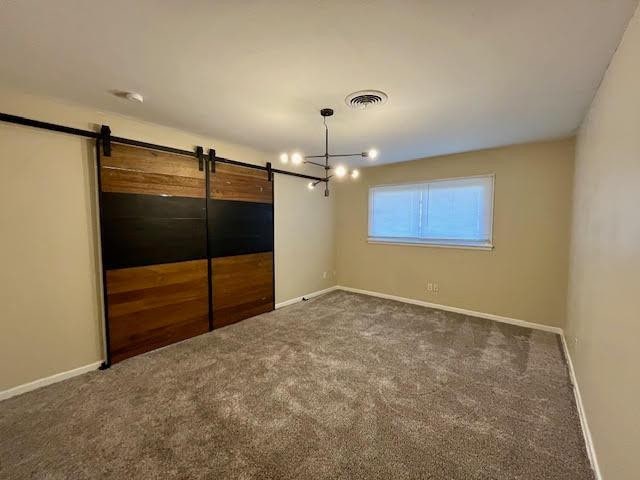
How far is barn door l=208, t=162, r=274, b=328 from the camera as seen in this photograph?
3562 millimetres

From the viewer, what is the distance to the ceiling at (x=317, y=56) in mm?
1350

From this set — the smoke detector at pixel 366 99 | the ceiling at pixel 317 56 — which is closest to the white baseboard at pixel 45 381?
the ceiling at pixel 317 56

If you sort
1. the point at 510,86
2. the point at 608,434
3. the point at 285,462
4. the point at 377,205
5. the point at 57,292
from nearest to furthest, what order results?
the point at 608,434 → the point at 285,462 → the point at 510,86 → the point at 57,292 → the point at 377,205

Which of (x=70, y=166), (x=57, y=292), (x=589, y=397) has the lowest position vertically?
(x=589, y=397)

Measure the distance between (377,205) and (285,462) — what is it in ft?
13.5

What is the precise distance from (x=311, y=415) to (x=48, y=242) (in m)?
2.60

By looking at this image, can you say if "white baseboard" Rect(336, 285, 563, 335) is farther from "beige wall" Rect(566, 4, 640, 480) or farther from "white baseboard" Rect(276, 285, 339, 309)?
"beige wall" Rect(566, 4, 640, 480)

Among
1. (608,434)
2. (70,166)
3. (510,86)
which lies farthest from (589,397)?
(70,166)

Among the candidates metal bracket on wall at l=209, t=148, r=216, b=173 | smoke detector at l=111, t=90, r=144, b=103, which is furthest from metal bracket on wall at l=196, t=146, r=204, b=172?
smoke detector at l=111, t=90, r=144, b=103

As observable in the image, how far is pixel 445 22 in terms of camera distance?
4.66 feet

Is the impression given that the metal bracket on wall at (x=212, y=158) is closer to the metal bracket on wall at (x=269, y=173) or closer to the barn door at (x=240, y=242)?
the barn door at (x=240, y=242)

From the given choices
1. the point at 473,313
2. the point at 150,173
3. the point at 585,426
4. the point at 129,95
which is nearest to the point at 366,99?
the point at 129,95

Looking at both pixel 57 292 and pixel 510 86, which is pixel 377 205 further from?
pixel 57 292

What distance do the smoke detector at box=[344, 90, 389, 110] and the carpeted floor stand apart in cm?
238
